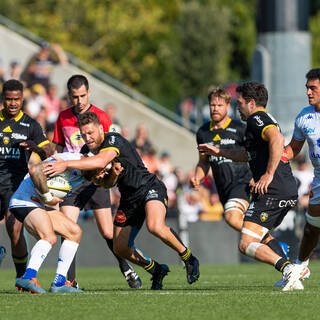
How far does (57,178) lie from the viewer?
9.28m

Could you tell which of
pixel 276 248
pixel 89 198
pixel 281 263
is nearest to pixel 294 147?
pixel 276 248

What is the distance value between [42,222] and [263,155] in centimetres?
247

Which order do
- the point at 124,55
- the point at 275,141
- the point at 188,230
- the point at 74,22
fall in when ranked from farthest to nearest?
the point at 124,55
the point at 74,22
the point at 188,230
the point at 275,141

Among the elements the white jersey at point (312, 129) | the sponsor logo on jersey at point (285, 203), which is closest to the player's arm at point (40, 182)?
the sponsor logo on jersey at point (285, 203)

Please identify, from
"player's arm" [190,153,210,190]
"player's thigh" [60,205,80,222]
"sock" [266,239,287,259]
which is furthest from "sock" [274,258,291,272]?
"player's thigh" [60,205,80,222]

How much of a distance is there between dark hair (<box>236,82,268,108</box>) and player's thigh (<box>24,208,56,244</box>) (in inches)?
99.5

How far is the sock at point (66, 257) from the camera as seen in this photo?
31.8 ft

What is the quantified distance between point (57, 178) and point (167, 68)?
3473 centimetres

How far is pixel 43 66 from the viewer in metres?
21.2

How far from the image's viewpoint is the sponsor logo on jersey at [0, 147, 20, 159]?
34.7 ft

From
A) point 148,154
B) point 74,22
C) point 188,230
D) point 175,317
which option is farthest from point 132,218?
point 74,22

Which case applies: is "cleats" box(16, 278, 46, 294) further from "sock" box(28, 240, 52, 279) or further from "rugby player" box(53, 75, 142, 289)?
"rugby player" box(53, 75, 142, 289)

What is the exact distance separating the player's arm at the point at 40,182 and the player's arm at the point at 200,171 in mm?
2304

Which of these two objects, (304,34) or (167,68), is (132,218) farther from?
(167,68)
